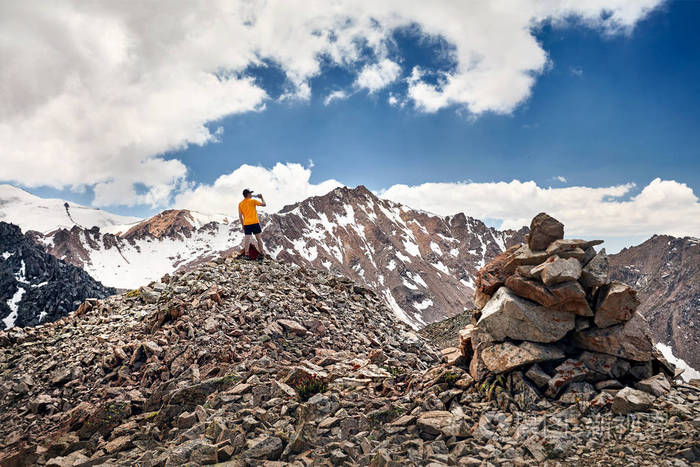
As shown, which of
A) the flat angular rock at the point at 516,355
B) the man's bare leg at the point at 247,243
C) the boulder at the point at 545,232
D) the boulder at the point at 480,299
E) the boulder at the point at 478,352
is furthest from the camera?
the man's bare leg at the point at 247,243

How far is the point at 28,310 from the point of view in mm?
98375

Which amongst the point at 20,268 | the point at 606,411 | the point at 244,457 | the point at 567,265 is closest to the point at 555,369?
the point at 606,411

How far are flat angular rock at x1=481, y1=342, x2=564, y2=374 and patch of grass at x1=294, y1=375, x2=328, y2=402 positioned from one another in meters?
4.57

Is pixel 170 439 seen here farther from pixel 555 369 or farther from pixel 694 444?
pixel 694 444

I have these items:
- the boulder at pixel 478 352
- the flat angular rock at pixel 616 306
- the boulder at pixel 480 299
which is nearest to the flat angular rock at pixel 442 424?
the boulder at pixel 478 352

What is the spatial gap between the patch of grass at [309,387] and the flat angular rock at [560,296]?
20.7 feet

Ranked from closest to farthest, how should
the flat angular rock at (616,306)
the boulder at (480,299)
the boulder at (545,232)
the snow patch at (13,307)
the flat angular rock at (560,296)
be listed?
the flat angular rock at (616,306) → the flat angular rock at (560,296) → the boulder at (545,232) → the boulder at (480,299) → the snow patch at (13,307)

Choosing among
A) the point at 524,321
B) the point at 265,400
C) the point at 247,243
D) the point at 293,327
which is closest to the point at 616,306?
the point at 524,321

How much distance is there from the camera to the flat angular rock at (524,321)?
1038cm

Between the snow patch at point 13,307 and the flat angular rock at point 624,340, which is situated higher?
the snow patch at point 13,307

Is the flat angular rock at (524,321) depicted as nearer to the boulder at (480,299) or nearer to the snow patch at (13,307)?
the boulder at (480,299)

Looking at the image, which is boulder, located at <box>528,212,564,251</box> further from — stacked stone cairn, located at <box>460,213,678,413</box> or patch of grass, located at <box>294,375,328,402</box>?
patch of grass, located at <box>294,375,328,402</box>

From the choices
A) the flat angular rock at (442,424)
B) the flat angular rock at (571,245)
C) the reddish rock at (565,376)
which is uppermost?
the flat angular rock at (571,245)

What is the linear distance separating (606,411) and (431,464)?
14.0 feet
